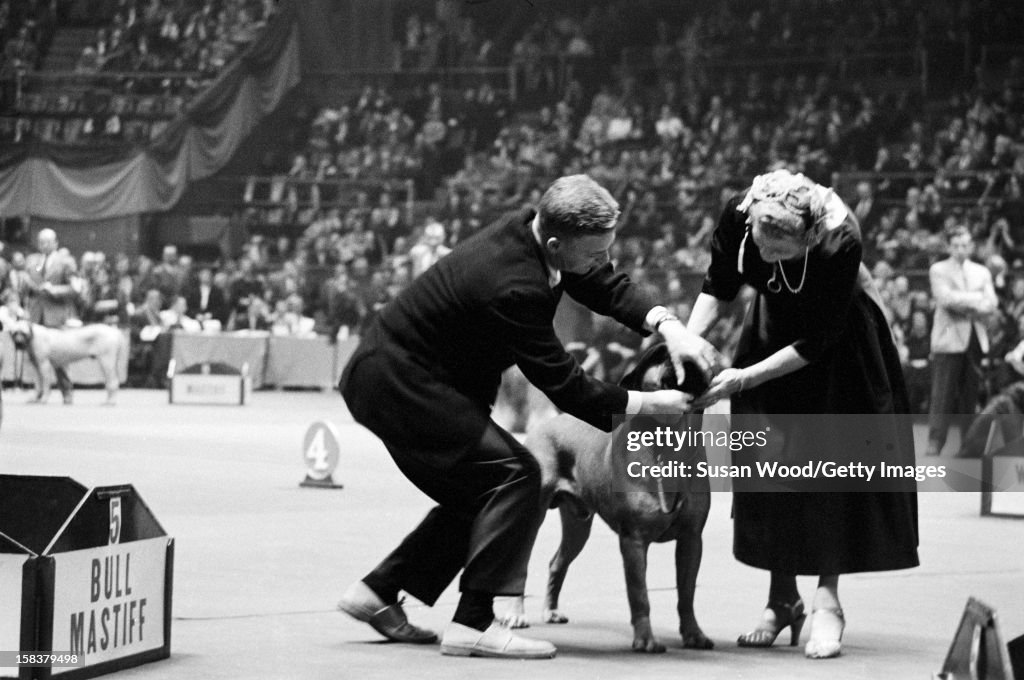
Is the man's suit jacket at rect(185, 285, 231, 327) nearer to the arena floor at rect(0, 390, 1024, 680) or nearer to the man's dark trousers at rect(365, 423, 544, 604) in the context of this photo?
the arena floor at rect(0, 390, 1024, 680)

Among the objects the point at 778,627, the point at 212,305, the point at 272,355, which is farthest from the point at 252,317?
the point at 778,627


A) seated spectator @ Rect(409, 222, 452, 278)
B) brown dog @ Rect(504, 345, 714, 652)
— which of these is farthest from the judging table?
brown dog @ Rect(504, 345, 714, 652)

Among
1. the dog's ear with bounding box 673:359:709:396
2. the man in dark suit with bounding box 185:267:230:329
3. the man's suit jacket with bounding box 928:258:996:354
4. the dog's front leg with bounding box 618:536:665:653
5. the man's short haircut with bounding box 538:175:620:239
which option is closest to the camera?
the man's short haircut with bounding box 538:175:620:239

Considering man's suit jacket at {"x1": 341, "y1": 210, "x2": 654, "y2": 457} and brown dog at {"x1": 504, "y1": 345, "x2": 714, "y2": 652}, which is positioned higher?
man's suit jacket at {"x1": 341, "y1": 210, "x2": 654, "y2": 457}

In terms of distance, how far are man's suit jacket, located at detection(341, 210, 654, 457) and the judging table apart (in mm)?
16215

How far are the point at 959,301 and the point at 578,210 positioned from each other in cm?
801

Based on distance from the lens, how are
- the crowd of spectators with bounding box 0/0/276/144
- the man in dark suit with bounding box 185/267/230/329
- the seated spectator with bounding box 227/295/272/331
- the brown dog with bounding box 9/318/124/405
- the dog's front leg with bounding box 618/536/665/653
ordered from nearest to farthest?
the dog's front leg with bounding box 618/536/665/653 < the brown dog with bounding box 9/318/124/405 < the seated spectator with bounding box 227/295/272/331 < the man in dark suit with bounding box 185/267/230/329 < the crowd of spectators with bounding box 0/0/276/144

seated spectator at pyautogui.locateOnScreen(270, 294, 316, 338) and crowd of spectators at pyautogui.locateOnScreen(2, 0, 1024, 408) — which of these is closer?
crowd of spectators at pyautogui.locateOnScreen(2, 0, 1024, 408)

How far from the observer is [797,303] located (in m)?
4.75

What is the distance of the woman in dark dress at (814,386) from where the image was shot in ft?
15.4

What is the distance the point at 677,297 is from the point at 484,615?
13.9 metres

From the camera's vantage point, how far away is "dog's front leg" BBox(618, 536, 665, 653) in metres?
4.66

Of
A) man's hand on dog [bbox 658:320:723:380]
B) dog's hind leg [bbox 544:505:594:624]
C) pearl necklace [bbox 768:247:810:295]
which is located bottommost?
dog's hind leg [bbox 544:505:594:624]

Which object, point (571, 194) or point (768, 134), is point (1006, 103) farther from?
point (571, 194)
